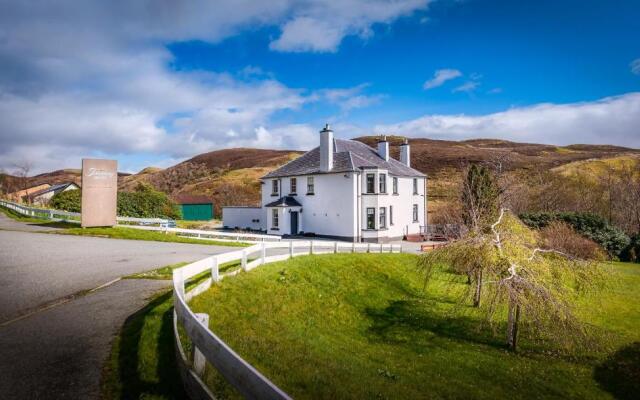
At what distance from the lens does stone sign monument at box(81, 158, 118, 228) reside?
28.2 meters

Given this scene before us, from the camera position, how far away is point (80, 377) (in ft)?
20.4

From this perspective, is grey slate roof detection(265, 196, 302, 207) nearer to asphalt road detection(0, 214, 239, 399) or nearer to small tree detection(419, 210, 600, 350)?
asphalt road detection(0, 214, 239, 399)

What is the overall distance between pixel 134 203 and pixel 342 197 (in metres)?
26.0

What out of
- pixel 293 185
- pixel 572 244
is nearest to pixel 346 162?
pixel 293 185

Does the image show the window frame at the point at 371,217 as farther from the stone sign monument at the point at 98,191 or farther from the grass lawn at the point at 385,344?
the stone sign monument at the point at 98,191

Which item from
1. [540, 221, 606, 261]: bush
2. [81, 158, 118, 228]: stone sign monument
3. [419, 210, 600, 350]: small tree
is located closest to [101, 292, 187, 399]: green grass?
[419, 210, 600, 350]: small tree

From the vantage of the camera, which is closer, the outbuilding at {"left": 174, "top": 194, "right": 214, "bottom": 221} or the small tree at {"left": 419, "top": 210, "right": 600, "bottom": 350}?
the small tree at {"left": 419, "top": 210, "right": 600, "bottom": 350}

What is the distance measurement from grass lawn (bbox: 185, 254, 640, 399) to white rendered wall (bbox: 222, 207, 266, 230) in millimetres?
23578

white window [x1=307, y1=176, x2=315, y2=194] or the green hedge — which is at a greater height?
white window [x1=307, y1=176, x2=315, y2=194]

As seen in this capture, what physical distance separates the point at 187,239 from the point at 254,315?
17004mm

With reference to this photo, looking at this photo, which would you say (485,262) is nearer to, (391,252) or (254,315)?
(254,315)

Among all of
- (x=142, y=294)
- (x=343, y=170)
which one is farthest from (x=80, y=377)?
(x=343, y=170)

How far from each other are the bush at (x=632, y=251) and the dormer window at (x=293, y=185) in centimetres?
2912

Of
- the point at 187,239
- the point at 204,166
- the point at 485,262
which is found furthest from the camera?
the point at 204,166
